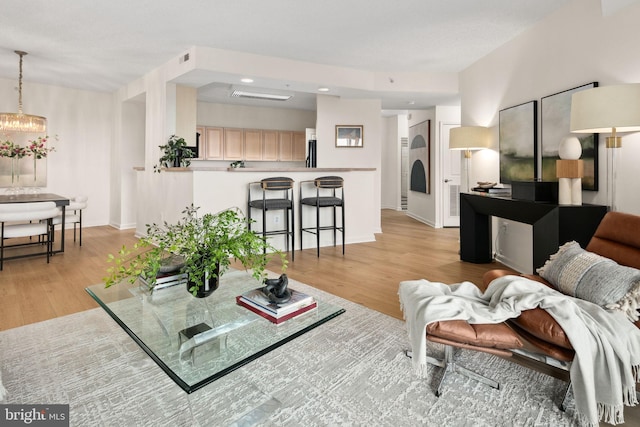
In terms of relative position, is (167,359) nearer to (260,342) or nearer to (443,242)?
→ (260,342)

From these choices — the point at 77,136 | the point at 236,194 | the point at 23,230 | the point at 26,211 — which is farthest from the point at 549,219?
the point at 77,136

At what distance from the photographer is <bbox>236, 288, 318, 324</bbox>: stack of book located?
5.69ft

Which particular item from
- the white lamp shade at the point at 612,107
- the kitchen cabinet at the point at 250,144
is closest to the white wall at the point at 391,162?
the kitchen cabinet at the point at 250,144

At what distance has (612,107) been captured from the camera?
2.45 m

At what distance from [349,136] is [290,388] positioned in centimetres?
536

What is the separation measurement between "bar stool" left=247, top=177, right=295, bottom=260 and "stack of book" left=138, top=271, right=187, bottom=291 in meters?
2.19

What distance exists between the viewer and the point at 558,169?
120 inches

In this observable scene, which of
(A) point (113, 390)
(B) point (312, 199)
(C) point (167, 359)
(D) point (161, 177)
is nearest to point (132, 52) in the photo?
(D) point (161, 177)

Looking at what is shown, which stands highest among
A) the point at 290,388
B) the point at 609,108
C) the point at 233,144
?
the point at 233,144

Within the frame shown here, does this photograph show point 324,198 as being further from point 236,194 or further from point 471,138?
point 471,138

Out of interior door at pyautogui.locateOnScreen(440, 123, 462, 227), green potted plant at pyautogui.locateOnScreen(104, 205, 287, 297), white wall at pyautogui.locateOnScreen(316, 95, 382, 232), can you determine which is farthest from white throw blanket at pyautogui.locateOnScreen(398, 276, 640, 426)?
interior door at pyautogui.locateOnScreen(440, 123, 462, 227)

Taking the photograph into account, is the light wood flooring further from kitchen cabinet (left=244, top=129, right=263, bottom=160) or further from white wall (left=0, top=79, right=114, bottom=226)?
kitchen cabinet (left=244, top=129, right=263, bottom=160)

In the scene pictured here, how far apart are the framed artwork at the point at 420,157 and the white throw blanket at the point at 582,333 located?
615 cm

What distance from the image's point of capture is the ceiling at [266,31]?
364 centimetres
